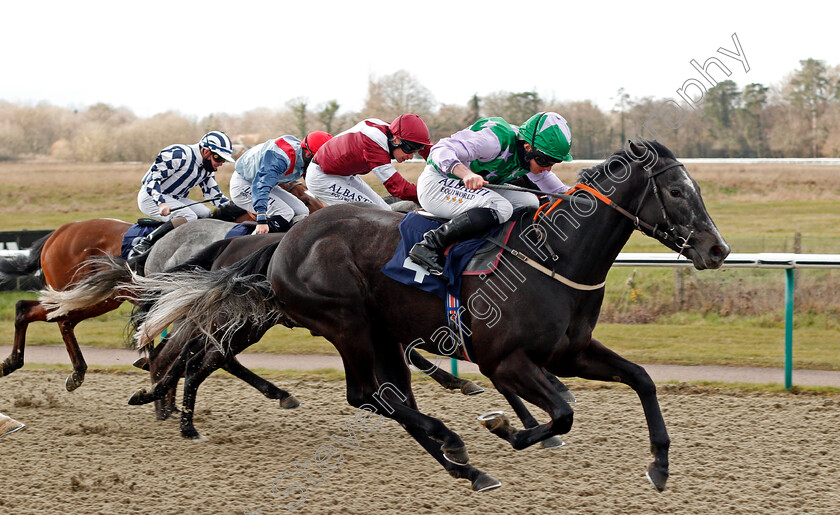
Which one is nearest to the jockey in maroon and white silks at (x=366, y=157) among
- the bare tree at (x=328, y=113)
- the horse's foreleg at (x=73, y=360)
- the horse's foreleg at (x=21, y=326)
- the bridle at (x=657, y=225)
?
the bridle at (x=657, y=225)

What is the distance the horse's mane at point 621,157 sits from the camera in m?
3.35

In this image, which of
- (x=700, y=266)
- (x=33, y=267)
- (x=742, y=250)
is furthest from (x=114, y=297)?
(x=742, y=250)

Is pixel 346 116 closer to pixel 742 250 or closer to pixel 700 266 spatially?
pixel 742 250

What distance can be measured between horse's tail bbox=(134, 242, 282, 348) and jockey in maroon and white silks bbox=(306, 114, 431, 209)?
2.93ft

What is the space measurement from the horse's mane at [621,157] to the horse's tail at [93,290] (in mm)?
3010

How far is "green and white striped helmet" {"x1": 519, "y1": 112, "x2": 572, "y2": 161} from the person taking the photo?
362 centimetres

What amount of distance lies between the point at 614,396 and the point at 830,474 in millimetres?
1865

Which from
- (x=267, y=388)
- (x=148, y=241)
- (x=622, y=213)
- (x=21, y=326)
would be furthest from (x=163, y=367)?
(x=622, y=213)

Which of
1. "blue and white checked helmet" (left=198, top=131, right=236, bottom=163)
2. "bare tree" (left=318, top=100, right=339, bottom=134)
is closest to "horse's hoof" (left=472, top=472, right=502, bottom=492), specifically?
"blue and white checked helmet" (left=198, top=131, right=236, bottom=163)

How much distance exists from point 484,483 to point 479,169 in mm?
1443

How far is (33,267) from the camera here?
20.7 ft

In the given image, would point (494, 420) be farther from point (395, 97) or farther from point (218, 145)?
point (395, 97)

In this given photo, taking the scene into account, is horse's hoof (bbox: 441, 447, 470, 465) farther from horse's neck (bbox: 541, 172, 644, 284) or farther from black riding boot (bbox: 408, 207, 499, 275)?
horse's neck (bbox: 541, 172, 644, 284)

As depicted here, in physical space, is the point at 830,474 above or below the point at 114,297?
below
